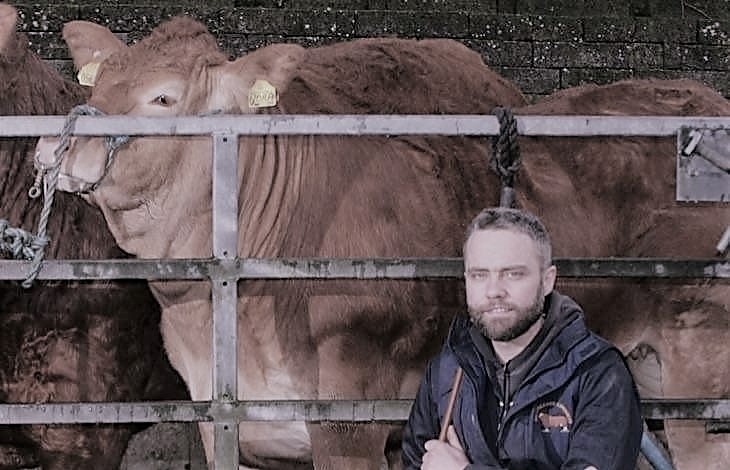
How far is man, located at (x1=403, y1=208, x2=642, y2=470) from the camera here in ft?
9.00

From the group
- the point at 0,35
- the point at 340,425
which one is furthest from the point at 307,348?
the point at 0,35

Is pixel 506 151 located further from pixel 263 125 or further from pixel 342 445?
pixel 342 445

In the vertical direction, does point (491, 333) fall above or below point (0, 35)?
below

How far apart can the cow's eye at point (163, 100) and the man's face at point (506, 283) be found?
1.49 meters

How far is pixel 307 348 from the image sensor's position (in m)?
4.17

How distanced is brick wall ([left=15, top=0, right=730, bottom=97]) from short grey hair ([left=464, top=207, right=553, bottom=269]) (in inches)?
174

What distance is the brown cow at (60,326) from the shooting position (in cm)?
473

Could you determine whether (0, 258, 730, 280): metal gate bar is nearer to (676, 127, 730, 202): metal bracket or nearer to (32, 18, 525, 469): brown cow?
(676, 127, 730, 202): metal bracket

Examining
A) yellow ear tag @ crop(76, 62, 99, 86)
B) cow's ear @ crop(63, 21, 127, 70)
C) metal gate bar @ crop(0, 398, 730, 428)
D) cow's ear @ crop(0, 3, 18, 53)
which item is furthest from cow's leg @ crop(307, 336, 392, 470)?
cow's ear @ crop(0, 3, 18, 53)

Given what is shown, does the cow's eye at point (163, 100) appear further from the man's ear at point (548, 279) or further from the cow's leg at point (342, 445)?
the man's ear at point (548, 279)

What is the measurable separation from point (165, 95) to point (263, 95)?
12.2 inches

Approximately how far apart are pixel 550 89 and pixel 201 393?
3843mm

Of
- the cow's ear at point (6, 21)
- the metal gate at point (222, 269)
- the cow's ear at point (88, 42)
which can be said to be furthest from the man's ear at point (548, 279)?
the cow's ear at point (6, 21)

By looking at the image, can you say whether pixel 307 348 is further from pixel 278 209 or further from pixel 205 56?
pixel 205 56
